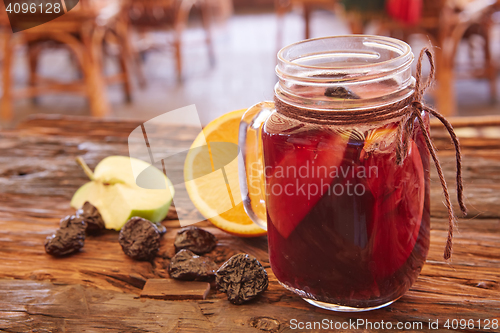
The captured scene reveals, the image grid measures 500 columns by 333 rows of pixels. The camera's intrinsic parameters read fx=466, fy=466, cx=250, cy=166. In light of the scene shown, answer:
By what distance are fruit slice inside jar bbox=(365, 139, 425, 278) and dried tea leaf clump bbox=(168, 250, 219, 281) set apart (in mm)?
226

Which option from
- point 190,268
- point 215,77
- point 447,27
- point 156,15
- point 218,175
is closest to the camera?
point 190,268

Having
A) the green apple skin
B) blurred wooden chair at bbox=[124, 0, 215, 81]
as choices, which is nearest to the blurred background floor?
blurred wooden chair at bbox=[124, 0, 215, 81]

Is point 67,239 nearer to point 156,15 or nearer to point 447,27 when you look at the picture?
point 447,27

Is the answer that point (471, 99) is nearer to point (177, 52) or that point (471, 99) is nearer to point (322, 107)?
point (177, 52)

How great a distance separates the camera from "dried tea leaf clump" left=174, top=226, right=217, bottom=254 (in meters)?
0.70

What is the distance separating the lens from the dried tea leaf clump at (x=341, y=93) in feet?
1.62

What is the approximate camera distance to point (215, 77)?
3.52 m

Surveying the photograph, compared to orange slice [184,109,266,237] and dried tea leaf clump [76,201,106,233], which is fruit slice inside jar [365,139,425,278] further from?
dried tea leaf clump [76,201,106,233]

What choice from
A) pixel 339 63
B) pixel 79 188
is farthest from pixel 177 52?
pixel 339 63

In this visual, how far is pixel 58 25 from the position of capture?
2.49m

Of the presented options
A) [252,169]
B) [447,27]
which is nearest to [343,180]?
[252,169]

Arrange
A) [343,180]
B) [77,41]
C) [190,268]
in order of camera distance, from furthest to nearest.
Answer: [77,41]
[190,268]
[343,180]

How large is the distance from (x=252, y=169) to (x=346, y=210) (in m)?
0.17

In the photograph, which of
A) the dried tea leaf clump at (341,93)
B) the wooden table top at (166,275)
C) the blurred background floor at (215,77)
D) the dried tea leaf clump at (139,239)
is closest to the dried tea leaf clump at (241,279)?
the wooden table top at (166,275)
